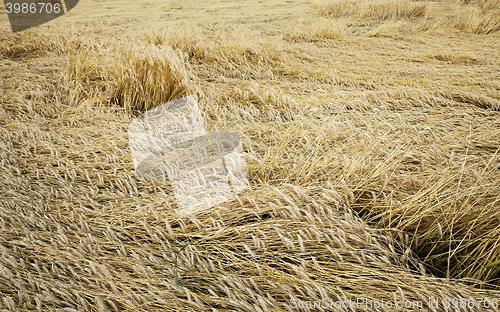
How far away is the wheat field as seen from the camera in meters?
0.88

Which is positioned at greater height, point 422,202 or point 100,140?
point 100,140

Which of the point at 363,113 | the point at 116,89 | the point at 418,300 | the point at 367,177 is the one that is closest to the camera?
the point at 418,300

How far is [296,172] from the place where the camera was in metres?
1.36

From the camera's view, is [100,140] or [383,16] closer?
[100,140]

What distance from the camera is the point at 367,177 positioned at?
1.21 m

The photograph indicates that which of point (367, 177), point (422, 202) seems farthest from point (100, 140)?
point (422, 202)

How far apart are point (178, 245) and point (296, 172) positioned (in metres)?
0.60

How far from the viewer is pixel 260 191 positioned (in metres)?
1.18

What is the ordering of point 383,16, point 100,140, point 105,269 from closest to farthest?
point 105,269
point 100,140
point 383,16

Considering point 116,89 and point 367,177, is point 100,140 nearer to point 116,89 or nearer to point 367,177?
point 116,89

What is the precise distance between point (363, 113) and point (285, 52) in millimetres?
1560

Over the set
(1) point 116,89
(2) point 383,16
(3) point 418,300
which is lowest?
(3) point 418,300

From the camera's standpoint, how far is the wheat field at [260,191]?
879 mm

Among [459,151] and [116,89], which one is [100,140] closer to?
[116,89]
